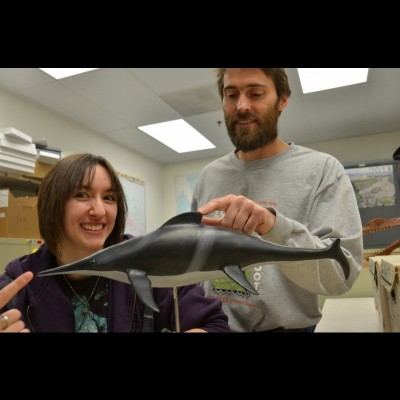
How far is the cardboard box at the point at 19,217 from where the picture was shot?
0.63 meters

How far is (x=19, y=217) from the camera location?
0.66 meters

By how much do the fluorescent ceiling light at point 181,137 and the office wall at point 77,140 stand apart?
0.24 ft

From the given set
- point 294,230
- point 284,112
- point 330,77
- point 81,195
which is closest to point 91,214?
point 81,195

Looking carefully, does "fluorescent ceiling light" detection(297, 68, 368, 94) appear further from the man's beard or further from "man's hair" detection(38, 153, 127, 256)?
"man's hair" detection(38, 153, 127, 256)

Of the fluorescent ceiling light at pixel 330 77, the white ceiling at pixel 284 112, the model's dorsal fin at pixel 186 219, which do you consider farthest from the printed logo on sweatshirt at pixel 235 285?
the fluorescent ceiling light at pixel 330 77

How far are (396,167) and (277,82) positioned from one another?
0.96 feet

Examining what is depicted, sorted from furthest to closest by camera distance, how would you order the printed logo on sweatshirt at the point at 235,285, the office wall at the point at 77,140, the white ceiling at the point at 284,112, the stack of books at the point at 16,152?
the office wall at the point at 77,140 < the stack of books at the point at 16,152 < the white ceiling at the point at 284,112 < the printed logo on sweatshirt at the point at 235,285

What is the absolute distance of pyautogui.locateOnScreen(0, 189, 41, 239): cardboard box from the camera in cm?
63

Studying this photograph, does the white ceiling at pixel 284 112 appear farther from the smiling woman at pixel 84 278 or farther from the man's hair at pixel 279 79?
the smiling woman at pixel 84 278

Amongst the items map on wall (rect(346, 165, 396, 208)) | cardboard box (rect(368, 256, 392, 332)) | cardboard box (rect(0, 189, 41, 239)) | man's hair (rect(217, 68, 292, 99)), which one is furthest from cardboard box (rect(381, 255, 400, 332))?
cardboard box (rect(0, 189, 41, 239))
